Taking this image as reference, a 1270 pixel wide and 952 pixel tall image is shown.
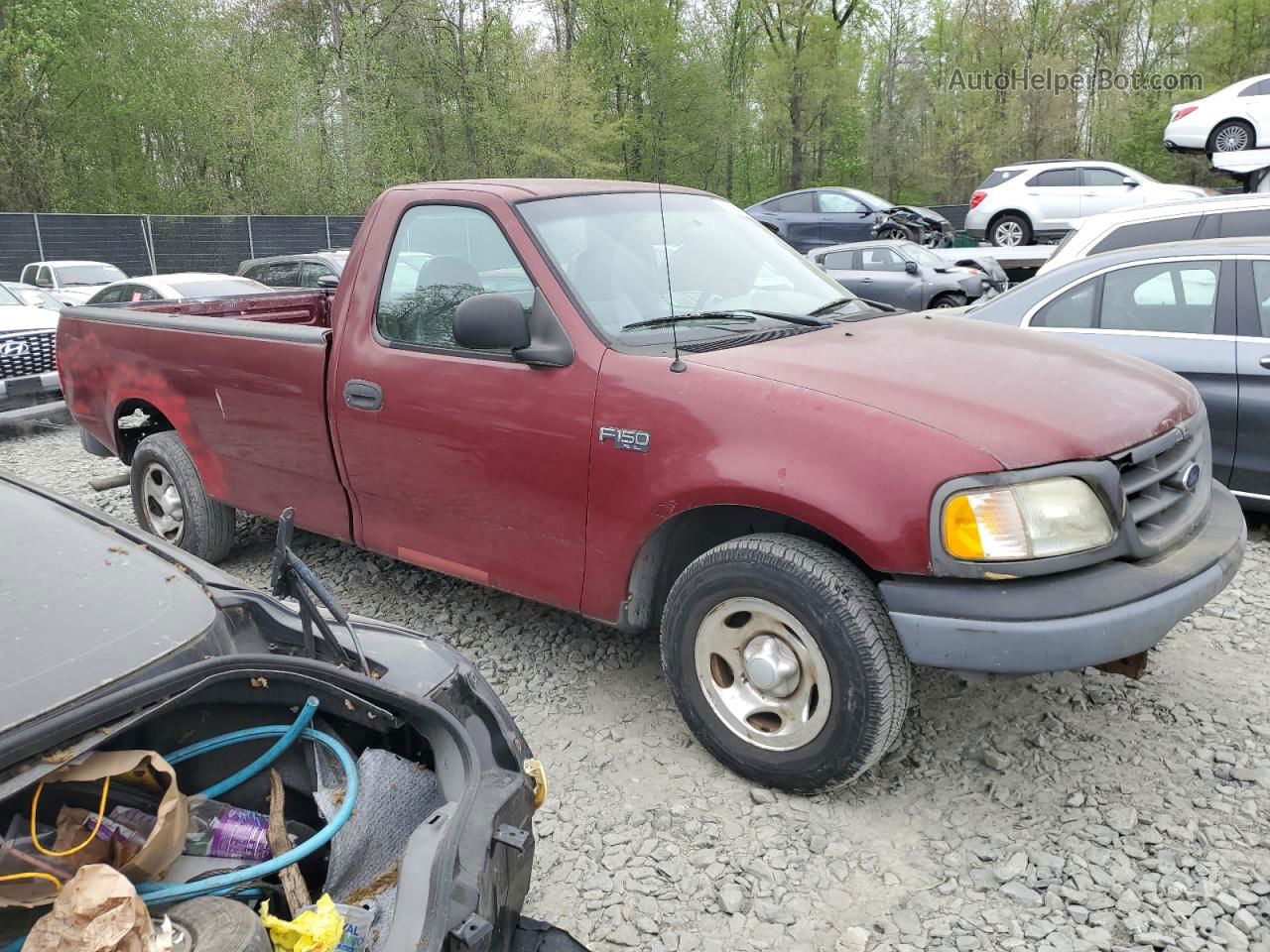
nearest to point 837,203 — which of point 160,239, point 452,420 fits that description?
point 160,239

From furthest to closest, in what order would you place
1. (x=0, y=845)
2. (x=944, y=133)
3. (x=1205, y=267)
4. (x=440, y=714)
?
(x=944, y=133)
(x=1205, y=267)
(x=440, y=714)
(x=0, y=845)

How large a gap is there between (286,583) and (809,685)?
1.56 m

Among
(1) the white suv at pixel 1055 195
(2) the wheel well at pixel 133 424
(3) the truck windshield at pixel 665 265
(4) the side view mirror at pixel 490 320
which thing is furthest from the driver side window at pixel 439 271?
Result: (1) the white suv at pixel 1055 195

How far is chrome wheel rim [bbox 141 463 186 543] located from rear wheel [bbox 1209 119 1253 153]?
1791cm

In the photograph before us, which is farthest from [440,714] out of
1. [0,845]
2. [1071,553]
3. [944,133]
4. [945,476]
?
[944,133]

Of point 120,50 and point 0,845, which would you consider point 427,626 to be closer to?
point 0,845

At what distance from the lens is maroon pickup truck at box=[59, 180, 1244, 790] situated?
2717mm

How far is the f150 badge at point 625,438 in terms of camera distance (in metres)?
3.19

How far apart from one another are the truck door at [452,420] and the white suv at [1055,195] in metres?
16.2

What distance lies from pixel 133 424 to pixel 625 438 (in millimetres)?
3635

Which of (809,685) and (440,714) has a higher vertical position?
(440,714)

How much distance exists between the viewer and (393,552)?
4098 mm

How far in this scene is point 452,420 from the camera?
368 cm

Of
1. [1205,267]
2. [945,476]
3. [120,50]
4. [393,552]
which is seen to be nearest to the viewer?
[945,476]
